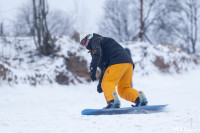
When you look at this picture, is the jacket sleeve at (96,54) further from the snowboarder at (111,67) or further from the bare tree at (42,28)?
the bare tree at (42,28)

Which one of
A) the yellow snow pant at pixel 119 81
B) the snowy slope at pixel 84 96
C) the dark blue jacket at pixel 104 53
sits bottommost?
the snowy slope at pixel 84 96

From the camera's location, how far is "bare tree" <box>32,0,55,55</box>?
10.8m

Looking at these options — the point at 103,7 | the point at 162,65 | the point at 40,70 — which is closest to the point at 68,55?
the point at 40,70

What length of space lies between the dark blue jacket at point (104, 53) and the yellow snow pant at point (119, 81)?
110mm

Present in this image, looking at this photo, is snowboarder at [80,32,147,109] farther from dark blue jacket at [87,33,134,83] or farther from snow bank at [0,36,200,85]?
snow bank at [0,36,200,85]

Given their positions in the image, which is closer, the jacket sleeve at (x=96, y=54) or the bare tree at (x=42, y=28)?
the jacket sleeve at (x=96, y=54)

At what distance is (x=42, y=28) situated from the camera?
1088cm

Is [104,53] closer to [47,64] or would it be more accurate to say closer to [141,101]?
[141,101]

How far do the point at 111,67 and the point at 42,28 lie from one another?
7.49m

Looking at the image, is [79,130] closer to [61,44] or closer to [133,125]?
[133,125]

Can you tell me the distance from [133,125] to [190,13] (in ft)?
89.0

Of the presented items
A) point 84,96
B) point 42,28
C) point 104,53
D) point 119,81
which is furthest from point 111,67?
point 42,28

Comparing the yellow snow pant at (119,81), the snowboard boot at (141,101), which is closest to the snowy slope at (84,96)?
the snowboard boot at (141,101)

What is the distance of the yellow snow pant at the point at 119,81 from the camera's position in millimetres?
4055
